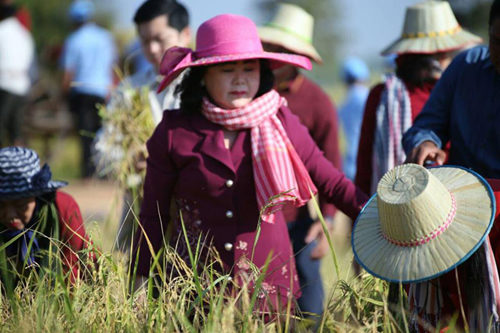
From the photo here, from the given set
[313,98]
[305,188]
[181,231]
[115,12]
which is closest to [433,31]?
[313,98]

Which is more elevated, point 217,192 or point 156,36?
point 156,36

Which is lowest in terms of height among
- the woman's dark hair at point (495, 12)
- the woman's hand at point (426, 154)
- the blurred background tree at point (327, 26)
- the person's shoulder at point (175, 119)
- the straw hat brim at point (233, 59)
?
the blurred background tree at point (327, 26)

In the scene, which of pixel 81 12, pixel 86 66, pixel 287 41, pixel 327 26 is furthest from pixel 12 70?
pixel 327 26

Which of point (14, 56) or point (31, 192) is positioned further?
point (14, 56)

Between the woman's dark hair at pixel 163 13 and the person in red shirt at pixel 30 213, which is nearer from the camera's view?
the person in red shirt at pixel 30 213

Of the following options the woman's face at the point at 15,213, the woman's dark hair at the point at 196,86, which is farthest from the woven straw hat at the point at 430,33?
the woman's face at the point at 15,213

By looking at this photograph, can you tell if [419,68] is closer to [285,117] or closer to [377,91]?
[377,91]

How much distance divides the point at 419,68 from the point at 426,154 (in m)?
1.33

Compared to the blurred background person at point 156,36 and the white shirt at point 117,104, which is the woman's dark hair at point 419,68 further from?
the white shirt at point 117,104

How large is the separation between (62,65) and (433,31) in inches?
298

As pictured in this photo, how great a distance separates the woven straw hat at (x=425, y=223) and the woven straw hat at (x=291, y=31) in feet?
6.72

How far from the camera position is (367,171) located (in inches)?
→ 183

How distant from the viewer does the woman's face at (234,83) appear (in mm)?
3391

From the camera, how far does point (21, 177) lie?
3.54 m
